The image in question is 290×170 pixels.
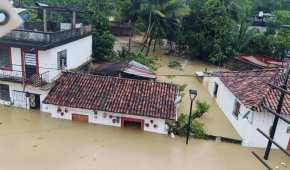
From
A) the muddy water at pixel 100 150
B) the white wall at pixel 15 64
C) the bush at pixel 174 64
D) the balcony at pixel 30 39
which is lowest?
the muddy water at pixel 100 150

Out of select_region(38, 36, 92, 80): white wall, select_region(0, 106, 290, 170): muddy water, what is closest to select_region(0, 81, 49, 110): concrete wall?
select_region(38, 36, 92, 80): white wall

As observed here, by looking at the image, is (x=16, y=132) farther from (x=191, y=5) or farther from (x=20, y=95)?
(x=191, y=5)

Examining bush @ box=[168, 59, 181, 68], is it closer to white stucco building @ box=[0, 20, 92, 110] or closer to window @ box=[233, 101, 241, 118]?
window @ box=[233, 101, 241, 118]

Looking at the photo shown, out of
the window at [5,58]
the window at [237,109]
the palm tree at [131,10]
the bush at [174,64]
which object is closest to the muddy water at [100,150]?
the window at [237,109]

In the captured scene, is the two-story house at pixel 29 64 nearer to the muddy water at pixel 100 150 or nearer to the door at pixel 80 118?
the muddy water at pixel 100 150

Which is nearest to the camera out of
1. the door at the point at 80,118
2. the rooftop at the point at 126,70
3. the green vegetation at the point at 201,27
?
the door at the point at 80,118
